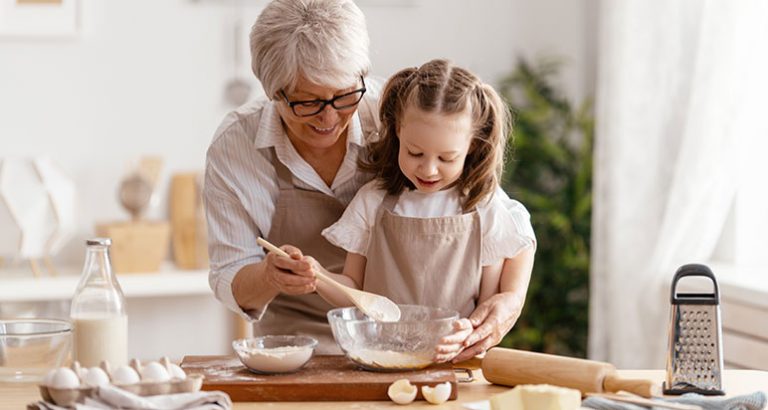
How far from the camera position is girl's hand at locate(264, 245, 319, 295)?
6.81 ft

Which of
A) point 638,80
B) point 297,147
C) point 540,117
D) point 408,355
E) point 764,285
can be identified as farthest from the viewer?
point 540,117

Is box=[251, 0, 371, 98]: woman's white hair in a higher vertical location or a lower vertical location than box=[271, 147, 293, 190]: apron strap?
higher

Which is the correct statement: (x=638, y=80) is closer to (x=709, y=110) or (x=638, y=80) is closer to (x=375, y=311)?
(x=709, y=110)

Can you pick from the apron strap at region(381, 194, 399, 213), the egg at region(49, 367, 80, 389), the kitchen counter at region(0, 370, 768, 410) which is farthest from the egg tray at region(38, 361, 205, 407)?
the apron strap at region(381, 194, 399, 213)

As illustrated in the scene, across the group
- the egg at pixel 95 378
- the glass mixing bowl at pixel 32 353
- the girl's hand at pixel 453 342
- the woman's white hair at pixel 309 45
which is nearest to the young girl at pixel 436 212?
the woman's white hair at pixel 309 45

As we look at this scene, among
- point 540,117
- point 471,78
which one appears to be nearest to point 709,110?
point 540,117

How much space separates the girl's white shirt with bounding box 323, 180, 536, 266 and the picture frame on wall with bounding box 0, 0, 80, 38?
2.16m

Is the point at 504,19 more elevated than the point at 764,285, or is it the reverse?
the point at 504,19

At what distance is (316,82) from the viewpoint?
221cm

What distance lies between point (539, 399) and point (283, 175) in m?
0.95

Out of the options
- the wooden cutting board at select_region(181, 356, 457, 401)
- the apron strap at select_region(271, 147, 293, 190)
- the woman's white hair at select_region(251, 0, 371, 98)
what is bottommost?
the wooden cutting board at select_region(181, 356, 457, 401)

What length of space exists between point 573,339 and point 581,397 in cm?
270

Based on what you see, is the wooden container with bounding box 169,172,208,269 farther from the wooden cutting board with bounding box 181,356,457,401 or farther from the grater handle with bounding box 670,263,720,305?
the grater handle with bounding box 670,263,720,305

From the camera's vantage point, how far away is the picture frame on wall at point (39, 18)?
13.4ft
